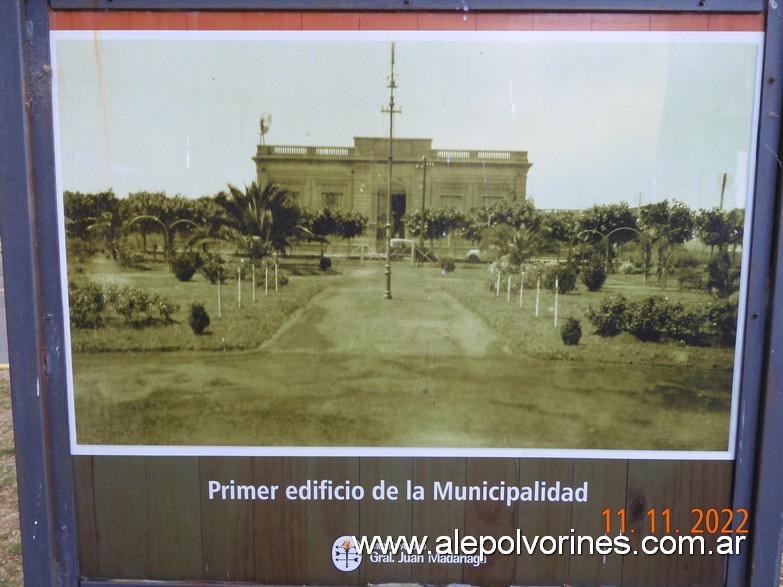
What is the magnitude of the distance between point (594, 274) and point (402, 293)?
2.82 feet

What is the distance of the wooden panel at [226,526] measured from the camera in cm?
220

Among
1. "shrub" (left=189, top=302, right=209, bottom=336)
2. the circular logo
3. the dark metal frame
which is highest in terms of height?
the dark metal frame

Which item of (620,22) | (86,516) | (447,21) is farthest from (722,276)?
(86,516)

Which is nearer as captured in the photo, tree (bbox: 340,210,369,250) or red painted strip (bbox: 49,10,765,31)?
red painted strip (bbox: 49,10,765,31)

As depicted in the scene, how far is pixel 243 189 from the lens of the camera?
2113 millimetres

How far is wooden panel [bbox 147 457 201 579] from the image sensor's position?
2.20m

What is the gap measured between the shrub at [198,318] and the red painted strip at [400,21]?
3.87 feet

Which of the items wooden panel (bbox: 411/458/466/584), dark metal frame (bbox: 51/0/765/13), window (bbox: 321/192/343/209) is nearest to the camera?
dark metal frame (bbox: 51/0/765/13)

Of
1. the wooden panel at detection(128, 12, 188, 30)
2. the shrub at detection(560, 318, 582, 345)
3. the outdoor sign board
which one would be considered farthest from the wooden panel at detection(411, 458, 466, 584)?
the wooden panel at detection(128, 12, 188, 30)

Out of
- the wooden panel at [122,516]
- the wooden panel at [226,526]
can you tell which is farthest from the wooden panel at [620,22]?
the wooden panel at [122,516]

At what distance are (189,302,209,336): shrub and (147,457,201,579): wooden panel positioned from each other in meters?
0.59

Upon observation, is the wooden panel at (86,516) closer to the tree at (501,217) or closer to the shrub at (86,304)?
the shrub at (86,304)

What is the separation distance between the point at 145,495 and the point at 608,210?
8.01ft

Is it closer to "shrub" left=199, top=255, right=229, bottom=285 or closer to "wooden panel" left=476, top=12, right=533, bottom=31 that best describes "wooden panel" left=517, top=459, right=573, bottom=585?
"shrub" left=199, top=255, right=229, bottom=285
